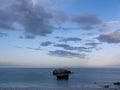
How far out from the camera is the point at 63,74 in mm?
56812

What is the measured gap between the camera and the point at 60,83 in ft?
174

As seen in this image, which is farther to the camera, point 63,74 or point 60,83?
point 63,74

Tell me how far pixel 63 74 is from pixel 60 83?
404cm
